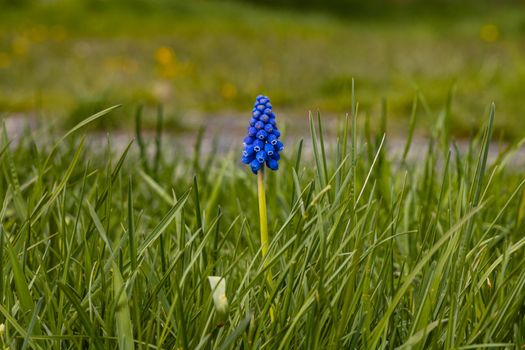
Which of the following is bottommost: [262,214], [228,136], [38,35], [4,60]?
[228,136]

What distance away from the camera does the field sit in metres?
1.16

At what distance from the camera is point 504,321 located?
1188mm

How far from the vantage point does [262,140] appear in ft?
3.96

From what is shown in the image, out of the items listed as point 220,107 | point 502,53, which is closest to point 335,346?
point 220,107

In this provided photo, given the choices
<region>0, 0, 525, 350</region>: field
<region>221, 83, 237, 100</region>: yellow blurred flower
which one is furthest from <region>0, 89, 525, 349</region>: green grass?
<region>221, 83, 237, 100</region>: yellow blurred flower

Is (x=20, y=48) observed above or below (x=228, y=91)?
above

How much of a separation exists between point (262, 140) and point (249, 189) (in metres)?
1.08

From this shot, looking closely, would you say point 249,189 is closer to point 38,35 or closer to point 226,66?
point 226,66

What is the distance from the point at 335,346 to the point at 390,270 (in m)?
0.29

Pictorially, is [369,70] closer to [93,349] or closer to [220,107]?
[220,107]

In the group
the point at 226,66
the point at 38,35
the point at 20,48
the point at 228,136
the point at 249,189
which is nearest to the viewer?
the point at 249,189

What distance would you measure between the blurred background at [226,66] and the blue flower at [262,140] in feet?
2.03

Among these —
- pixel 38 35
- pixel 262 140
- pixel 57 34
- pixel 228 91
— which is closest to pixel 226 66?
pixel 228 91

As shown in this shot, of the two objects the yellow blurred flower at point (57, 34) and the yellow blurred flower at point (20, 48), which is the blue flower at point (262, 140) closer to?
the yellow blurred flower at point (20, 48)
